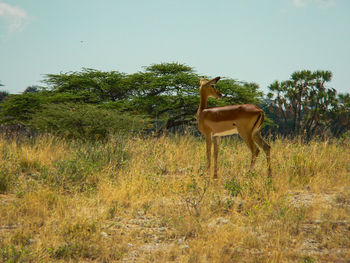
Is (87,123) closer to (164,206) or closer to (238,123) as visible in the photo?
(238,123)

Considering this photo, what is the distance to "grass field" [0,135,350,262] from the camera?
4.03 metres

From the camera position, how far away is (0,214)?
5355 millimetres

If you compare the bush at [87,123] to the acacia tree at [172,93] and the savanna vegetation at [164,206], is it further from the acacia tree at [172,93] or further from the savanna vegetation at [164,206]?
the acacia tree at [172,93]

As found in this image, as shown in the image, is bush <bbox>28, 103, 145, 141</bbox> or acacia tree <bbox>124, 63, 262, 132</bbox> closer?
bush <bbox>28, 103, 145, 141</bbox>

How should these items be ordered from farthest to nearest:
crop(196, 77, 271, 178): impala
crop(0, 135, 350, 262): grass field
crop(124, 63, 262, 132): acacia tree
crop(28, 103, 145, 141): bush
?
crop(124, 63, 262, 132): acacia tree, crop(28, 103, 145, 141): bush, crop(196, 77, 271, 178): impala, crop(0, 135, 350, 262): grass field

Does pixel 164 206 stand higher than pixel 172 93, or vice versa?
pixel 172 93

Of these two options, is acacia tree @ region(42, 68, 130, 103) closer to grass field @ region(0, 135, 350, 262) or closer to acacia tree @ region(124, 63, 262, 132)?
acacia tree @ region(124, 63, 262, 132)

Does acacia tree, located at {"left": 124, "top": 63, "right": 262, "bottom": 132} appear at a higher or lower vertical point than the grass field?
higher

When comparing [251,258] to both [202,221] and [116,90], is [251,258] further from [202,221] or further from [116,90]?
[116,90]

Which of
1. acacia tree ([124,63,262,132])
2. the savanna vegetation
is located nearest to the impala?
the savanna vegetation

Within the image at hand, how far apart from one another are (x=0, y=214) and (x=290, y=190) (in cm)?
497

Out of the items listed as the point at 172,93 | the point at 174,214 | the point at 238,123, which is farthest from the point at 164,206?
the point at 172,93

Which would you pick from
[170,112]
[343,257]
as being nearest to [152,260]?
[343,257]

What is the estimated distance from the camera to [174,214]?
5.26 m
